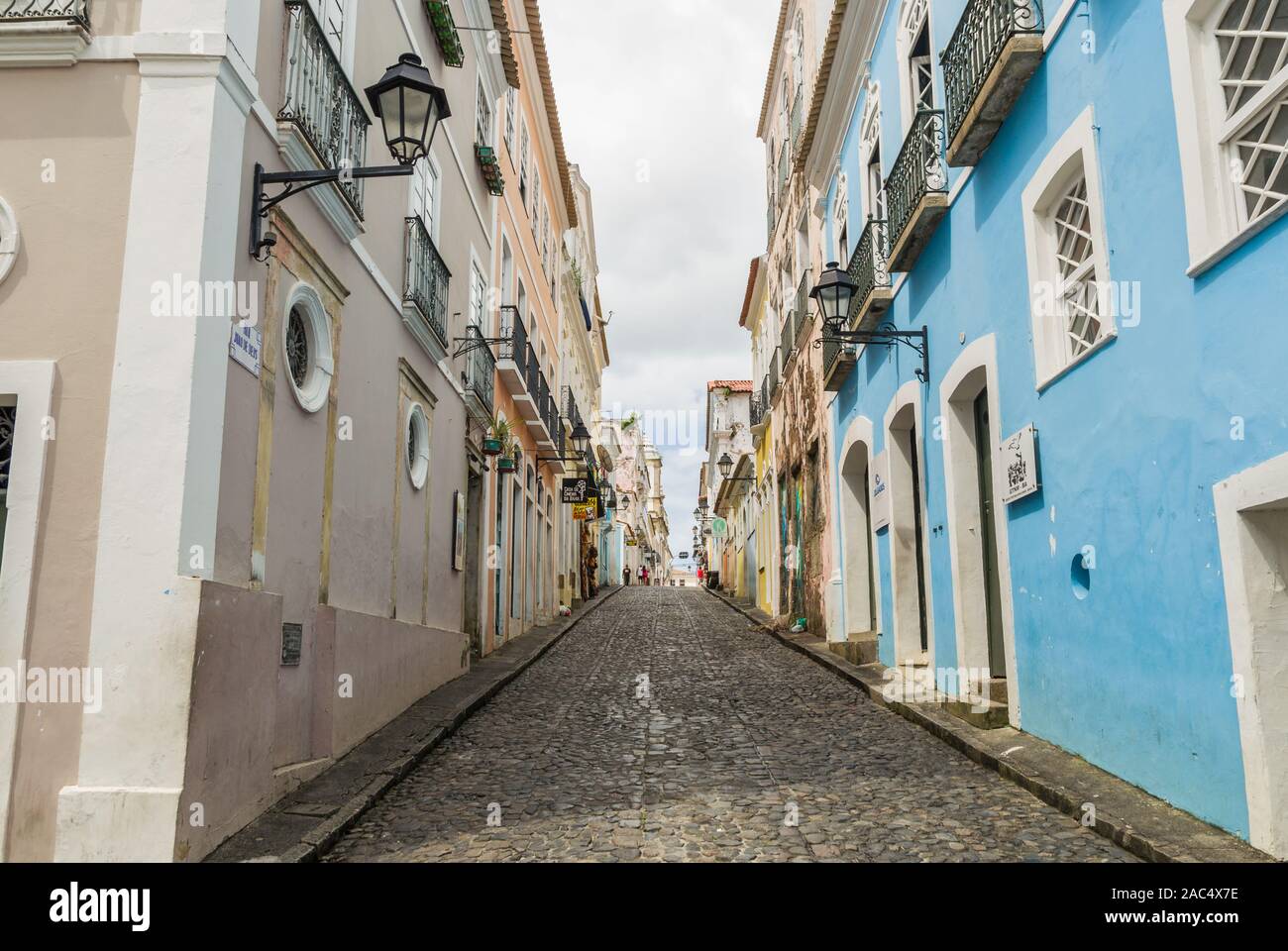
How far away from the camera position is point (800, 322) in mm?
15375

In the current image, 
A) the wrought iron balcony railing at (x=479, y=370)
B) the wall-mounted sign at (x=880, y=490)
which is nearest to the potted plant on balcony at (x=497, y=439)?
the wrought iron balcony railing at (x=479, y=370)

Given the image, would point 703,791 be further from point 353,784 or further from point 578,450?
point 578,450

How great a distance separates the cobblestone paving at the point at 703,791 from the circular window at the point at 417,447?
232 cm

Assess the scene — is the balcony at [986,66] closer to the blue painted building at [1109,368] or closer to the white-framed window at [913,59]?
the blue painted building at [1109,368]

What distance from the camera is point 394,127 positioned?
5.55 m

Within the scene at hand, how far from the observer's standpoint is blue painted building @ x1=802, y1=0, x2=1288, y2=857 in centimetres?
398

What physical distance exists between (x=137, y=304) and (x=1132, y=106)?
5056mm

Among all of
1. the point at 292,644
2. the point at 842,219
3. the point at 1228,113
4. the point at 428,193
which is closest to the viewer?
the point at 1228,113

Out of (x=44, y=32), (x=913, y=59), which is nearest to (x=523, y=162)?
(x=913, y=59)

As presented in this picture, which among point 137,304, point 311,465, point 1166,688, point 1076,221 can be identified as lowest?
point 1166,688

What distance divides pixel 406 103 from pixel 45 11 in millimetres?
1801

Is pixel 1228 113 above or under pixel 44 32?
under
